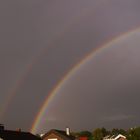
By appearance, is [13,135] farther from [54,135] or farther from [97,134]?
[97,134]

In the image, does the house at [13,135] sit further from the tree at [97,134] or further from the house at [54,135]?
the tree at [97,134]

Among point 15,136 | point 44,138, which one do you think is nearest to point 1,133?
point 15,136

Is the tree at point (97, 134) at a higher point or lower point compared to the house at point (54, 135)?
higher

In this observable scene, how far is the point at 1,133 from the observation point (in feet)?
173

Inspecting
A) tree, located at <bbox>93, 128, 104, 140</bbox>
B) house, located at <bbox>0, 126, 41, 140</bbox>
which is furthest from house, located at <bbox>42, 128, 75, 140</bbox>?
tree, located at <bbox>93, 128, 104, 140</bbox>

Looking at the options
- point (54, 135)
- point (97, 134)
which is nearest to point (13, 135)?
point (54, 135)

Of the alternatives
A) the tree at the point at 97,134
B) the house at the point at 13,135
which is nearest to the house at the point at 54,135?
the house at the point at 13,135

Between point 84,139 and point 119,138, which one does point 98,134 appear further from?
point 84,139

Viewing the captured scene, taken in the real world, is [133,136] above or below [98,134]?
below

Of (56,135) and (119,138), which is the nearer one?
(56,135)

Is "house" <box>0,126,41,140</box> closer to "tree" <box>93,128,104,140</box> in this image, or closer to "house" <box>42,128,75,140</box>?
"house" <box>42,128,75,140</box>

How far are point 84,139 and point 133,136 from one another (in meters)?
44.8

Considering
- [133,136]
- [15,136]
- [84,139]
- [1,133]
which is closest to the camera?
[133,136]

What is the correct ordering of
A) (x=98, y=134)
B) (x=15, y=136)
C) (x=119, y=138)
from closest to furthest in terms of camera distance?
(x=15, y=136) → (x=119, y=138) → (x=98, y=134)
